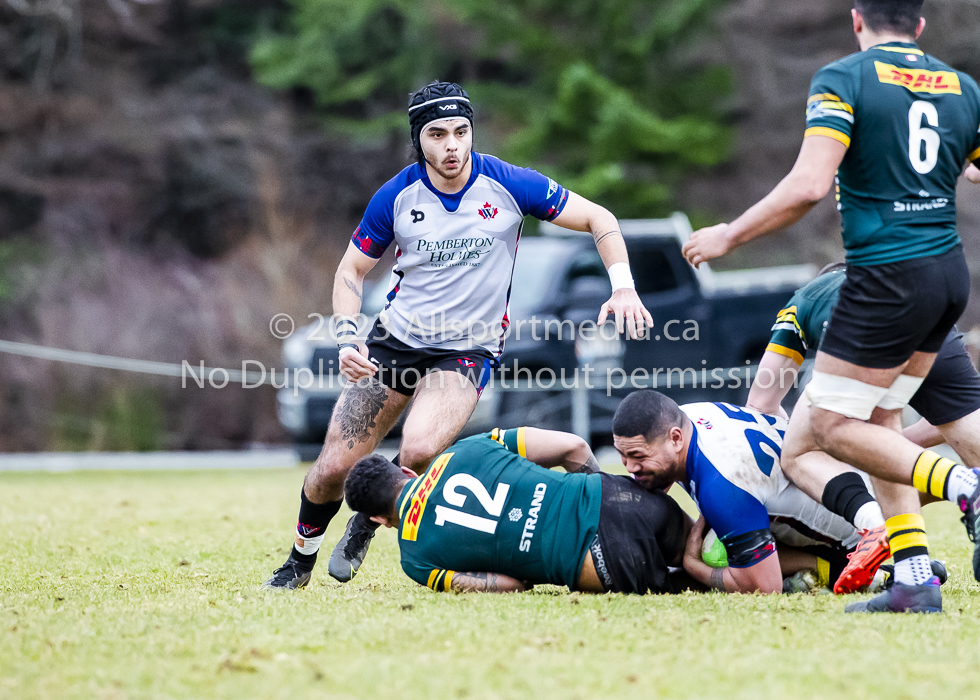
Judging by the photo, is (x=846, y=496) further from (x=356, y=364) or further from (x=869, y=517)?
(x=356, y=364)

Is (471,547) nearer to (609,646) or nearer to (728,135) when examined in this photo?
(609,646)

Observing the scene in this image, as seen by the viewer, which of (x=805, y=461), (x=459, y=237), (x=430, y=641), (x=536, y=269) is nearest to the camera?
(x=430, y=641)

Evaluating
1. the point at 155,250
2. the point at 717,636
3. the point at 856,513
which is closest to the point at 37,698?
the point at 717,636

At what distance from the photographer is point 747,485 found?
4.23 meters

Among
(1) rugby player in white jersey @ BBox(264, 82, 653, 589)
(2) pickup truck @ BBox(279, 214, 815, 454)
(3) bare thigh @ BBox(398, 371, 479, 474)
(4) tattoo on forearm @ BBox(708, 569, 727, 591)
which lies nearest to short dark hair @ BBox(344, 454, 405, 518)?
(3) bare thigh @ BBox(398, 371, 479, 474)

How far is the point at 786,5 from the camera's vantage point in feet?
77.2

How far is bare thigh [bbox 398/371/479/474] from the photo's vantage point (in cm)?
471

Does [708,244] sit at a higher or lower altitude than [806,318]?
higher

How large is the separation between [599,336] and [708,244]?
26.3 ft

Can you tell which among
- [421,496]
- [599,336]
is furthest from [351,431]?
[599,336]

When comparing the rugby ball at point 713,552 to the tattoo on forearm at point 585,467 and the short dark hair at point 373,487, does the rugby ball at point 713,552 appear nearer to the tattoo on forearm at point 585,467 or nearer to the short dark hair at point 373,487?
the tattoo on forearm at point 585,467

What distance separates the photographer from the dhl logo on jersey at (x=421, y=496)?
429cm

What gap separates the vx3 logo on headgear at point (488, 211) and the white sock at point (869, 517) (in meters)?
2.11

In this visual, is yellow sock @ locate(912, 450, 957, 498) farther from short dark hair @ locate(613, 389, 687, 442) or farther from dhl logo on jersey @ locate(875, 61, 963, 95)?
dhl logo on jersey @ locate(875, 61, 963, 95)
